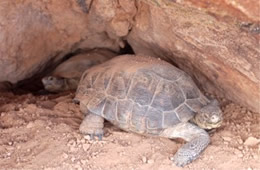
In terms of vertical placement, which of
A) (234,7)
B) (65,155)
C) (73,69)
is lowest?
(73,69)

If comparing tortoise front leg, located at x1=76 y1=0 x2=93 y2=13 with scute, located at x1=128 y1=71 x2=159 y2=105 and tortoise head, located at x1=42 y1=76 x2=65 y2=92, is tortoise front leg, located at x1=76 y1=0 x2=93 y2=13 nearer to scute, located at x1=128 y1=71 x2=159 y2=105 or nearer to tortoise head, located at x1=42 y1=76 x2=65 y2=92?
tortoise head, located at x1=42 y1=76 x2=65 y2=92

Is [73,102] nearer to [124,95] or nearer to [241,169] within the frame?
[124,95]

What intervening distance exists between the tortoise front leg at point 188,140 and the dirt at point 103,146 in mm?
51

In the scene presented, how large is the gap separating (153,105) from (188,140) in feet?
1.39

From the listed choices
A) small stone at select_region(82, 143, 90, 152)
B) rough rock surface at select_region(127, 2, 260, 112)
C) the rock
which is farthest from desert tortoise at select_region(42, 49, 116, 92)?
the rock

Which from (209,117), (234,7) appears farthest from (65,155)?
(234,7)

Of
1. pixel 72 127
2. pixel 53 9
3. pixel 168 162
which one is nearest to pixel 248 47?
pixel 168 162

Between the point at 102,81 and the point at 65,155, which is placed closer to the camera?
the point at 65,155

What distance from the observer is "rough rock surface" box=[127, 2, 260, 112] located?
8.35 ft

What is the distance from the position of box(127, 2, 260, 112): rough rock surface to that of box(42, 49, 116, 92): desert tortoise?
74cm

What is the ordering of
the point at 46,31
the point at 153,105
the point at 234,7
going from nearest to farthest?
1. the point at 234,7
2. the point at 153,105
3. the point at 46,31

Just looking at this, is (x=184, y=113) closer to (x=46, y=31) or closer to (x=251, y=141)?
(x=251, y=141)

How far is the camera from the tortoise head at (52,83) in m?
4.26

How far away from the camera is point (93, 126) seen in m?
2.91
